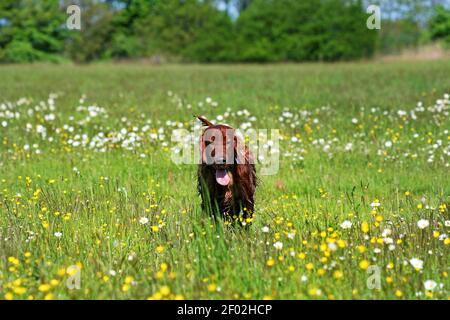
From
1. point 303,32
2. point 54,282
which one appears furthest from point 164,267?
point 303,32

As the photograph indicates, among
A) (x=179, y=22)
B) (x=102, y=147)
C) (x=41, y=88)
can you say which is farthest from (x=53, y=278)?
(x=179, y=22)

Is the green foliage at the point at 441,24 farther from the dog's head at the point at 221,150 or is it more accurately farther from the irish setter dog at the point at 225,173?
the dog's head at the point at 221,150

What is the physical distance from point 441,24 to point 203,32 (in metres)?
22.5

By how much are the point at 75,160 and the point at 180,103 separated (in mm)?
4219

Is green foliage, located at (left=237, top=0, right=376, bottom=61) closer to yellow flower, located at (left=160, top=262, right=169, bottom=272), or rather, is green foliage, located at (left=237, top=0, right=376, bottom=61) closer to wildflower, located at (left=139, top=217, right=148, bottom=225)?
wildflower, located at (left=139, top=217, right=148, bottom=225)

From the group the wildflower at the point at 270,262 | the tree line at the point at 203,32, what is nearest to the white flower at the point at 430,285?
the wildflower at the point at 270,262

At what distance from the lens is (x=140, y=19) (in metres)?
59.4

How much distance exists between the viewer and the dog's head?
14.4ft

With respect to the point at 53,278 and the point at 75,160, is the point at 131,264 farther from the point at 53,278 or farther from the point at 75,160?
the point at 75,160

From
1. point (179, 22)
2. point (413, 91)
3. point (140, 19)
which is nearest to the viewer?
point (413, 91)

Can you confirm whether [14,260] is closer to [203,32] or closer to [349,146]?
[349,146]

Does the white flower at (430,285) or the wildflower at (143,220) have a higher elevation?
the wildflower at (143,220)

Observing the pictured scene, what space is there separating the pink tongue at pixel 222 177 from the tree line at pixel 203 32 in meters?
46.4

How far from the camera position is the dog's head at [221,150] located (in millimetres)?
4402
